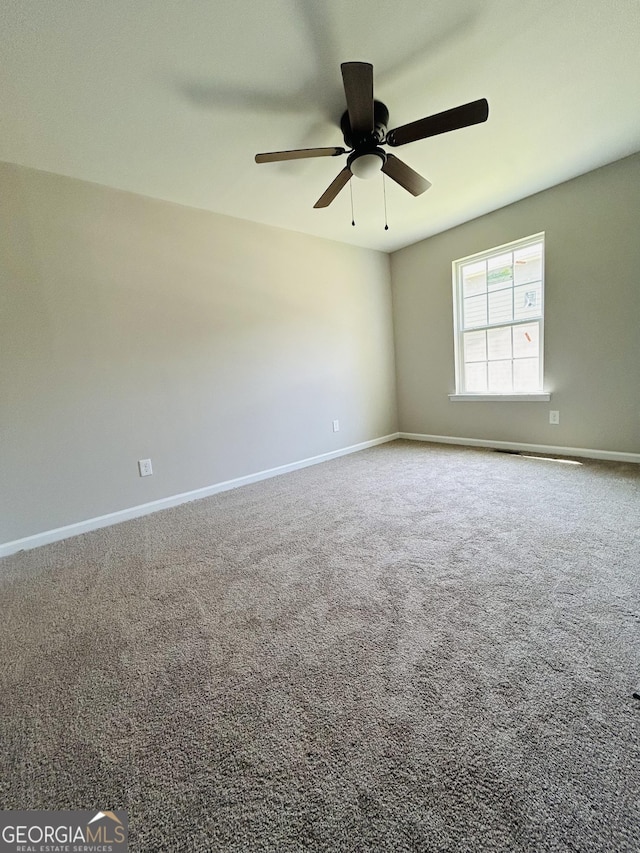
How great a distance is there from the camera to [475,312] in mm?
3680

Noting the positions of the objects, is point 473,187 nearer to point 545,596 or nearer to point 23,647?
point 545,596

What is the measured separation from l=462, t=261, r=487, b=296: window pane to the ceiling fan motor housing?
7.04 ft

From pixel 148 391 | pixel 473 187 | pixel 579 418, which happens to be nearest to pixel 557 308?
pixel 579 418

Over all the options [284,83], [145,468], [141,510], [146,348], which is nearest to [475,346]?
[284,83]

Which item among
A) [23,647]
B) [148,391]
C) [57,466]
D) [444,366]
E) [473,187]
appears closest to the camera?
[23,647]

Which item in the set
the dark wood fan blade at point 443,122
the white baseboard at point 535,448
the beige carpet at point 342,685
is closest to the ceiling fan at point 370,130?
the dark wood fan blade at point 443,122

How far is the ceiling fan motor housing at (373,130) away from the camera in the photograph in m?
1.79

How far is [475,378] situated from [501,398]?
1.30 feet

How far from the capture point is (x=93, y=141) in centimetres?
191

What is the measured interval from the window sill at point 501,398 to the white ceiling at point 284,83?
6.16ft

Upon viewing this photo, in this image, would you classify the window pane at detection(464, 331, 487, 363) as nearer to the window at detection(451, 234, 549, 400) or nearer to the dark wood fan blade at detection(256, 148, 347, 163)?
the window at detection(451, 234, 549, 400)

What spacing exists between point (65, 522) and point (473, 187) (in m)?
4.05

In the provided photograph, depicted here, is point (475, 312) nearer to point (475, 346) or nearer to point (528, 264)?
point (475, 346)

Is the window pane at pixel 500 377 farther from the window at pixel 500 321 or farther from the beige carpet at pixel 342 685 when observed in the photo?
the beige carpet at pixel 342 685
